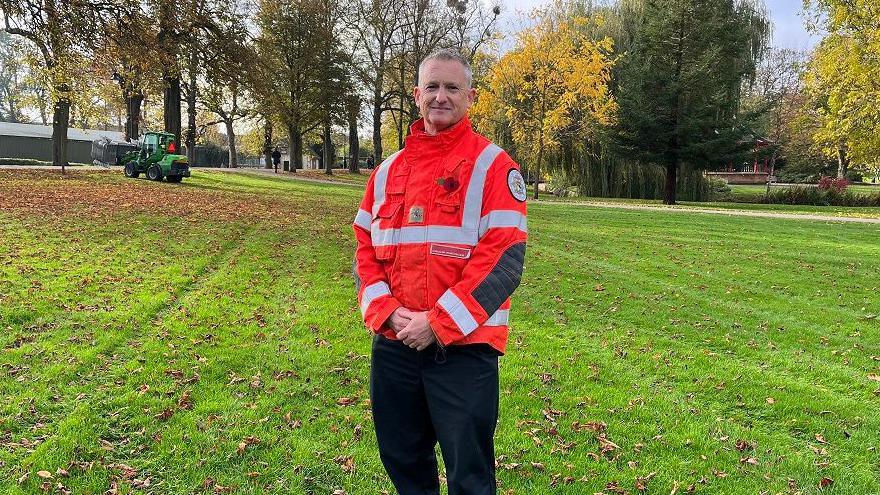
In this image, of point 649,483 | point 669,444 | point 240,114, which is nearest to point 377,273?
point 649,483

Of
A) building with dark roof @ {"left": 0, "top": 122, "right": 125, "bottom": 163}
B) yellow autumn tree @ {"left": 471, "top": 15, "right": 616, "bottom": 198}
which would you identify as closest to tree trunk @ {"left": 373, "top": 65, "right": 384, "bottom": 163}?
yellow autumn tree @ {"left": 471, "top": 15, "right": 616, "bottom": 198}

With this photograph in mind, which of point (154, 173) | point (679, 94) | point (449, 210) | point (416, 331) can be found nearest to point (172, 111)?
point (154, 173)

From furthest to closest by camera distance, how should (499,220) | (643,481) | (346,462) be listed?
(346,462) < (643,481) < (499,220)

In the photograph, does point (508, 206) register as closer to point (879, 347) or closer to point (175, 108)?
point (879, 347)

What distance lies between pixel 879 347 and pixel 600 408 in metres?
3.72

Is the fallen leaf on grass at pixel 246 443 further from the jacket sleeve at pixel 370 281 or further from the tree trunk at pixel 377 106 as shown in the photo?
the tree trunk at pixel 377 106

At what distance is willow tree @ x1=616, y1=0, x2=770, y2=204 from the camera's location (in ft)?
85.7

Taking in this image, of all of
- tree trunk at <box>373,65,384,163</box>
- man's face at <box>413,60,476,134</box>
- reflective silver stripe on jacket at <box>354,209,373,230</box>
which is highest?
tree trunk at <box>373,65,384,163</box>

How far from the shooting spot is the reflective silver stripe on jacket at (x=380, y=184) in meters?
2.40

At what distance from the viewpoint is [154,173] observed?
23.5 metres

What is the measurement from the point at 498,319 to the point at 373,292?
0.50 meters

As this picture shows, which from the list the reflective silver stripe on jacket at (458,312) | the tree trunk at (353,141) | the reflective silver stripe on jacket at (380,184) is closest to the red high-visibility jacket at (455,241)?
the reflective silver stripe on jacket at (458,312)

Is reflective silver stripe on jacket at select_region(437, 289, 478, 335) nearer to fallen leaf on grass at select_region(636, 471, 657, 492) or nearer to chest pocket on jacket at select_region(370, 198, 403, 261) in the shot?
chest pocket on jacket at select_region(370, 198, 403, 261)

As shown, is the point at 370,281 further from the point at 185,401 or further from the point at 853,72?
the point at 853,72
